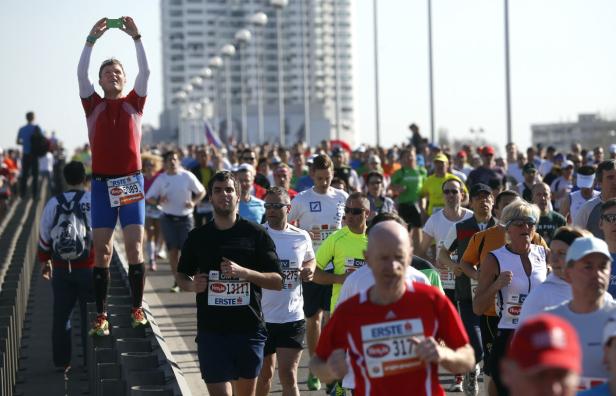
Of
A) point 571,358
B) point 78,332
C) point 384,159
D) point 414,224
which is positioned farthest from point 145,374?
point 384,159

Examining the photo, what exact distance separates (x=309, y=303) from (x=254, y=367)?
13.1ft

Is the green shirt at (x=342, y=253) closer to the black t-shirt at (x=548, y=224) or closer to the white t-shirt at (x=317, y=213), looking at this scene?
the black t-shirt at (x=548, y=224)

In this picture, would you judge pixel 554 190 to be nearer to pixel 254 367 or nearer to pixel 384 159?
pixel 384 159

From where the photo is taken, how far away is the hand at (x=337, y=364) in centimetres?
659

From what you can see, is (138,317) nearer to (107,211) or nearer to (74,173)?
(107,211)

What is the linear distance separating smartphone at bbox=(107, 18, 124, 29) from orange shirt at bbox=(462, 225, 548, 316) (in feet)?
10.3

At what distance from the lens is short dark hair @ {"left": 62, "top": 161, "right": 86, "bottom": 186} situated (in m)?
14.3

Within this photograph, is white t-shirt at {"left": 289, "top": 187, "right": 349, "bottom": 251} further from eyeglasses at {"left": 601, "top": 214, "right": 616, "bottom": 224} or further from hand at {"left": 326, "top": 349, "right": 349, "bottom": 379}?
hand at {"left": 326, "top": 349, "right": 349, "bottom": 379}

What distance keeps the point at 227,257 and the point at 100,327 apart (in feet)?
10.7

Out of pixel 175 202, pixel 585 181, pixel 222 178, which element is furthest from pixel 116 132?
pixel 175 202

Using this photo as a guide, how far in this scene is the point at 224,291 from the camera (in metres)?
9.53

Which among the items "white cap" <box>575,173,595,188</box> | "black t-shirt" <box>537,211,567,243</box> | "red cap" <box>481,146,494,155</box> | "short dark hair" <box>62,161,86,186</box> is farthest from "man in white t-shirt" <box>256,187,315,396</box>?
"red cap" <box>481,146,494,155</box>

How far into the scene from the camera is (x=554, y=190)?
72.9ft

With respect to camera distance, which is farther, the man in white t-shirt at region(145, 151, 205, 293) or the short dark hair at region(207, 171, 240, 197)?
the man in white t-shirt at region(145, 151, 205, 293)
